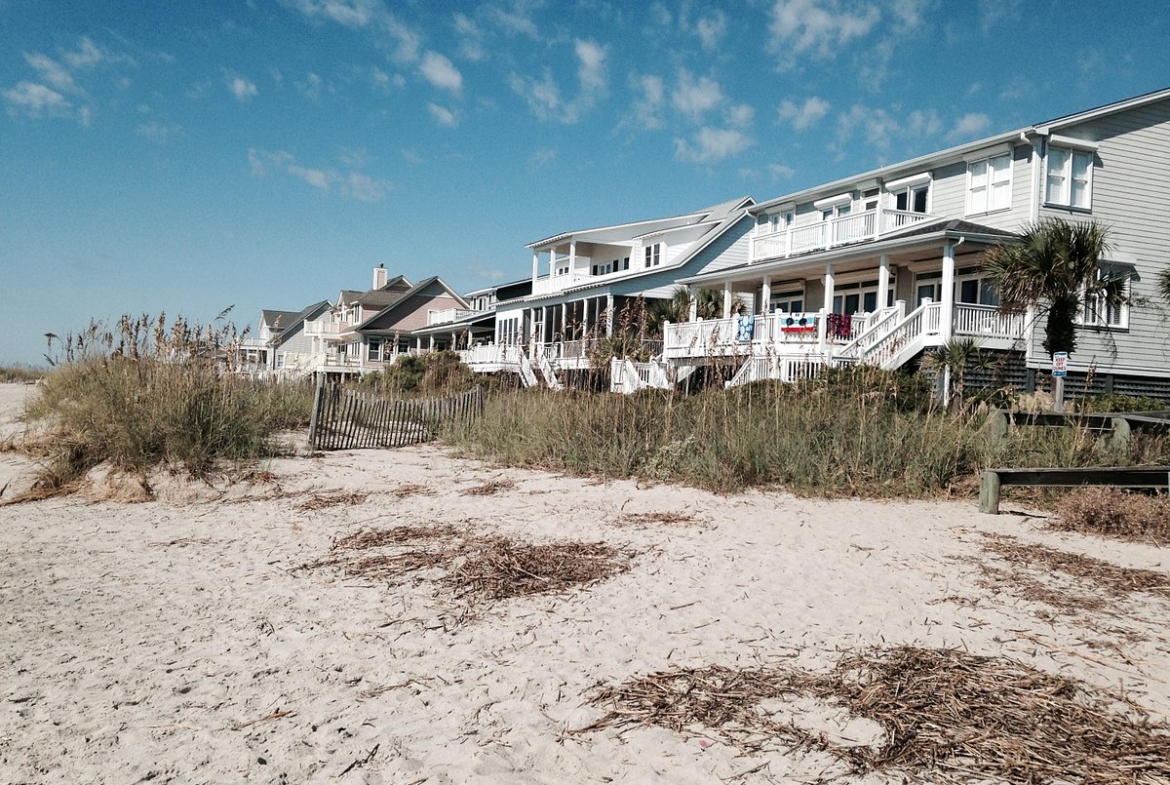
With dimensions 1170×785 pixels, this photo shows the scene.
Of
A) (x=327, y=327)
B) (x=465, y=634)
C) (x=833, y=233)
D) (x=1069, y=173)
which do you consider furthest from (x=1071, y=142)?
(x=327, y=327)

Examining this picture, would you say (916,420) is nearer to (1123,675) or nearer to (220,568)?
(1123,675)

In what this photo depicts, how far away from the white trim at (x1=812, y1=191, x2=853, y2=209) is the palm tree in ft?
32.2

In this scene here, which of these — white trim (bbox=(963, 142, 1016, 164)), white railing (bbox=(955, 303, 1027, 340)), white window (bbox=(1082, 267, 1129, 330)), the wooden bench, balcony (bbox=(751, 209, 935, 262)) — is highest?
white trim (bbox=(963, 142, 1016, 164))

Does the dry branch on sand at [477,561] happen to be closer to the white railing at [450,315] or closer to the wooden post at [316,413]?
the wooden post at [316,413]

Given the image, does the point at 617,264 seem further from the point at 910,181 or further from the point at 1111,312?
the point at 1111,312

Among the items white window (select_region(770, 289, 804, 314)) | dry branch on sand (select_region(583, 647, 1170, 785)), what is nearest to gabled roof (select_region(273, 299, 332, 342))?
white window (select_region(770, 289, 804, 314))

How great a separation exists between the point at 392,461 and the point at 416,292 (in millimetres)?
51759

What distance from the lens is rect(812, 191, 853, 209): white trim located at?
26.6 m

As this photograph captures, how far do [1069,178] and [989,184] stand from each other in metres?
1.92

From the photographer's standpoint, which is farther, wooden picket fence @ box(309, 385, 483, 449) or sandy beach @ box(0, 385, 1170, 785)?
wooden picket fence @ box(309, 385, 483, 449)

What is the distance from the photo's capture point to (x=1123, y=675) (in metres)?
3.61

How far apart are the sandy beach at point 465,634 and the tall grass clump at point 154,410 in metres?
1.55

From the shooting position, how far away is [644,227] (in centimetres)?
3803

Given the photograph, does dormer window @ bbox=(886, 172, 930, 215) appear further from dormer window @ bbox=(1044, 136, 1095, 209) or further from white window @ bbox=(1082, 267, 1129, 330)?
white window @ bbox=(1082, 267, 1129, 330)
